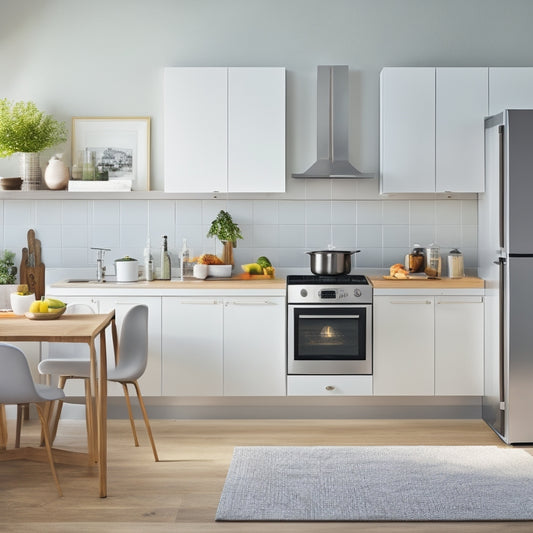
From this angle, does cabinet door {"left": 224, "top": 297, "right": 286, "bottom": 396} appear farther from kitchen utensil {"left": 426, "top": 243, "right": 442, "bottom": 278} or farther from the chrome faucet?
kitchen utensil {"left": 426, "top": 243, "right": 442, "bottom": 278}

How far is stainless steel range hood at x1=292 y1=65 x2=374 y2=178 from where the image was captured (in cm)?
528

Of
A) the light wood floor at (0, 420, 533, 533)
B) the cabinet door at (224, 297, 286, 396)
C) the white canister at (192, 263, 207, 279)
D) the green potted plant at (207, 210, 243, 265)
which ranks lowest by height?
the light wood floor at (0, 420, 533, 533)

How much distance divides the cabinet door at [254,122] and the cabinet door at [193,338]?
0.90m

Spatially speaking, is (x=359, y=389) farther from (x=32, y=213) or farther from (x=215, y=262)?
(x=32, y=213)

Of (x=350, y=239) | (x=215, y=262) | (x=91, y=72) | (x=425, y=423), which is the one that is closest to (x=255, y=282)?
(x=215, y=262)

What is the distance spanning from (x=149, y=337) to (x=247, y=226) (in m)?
1.15

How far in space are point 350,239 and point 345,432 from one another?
1480 millimetres

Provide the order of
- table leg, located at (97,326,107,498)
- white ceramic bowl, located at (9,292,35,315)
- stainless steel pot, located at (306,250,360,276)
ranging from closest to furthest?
table leg, located at (97,326,107,498) → white ceramic bowl, located at (9,292,35,315) → stainless steel pot, located at (306,250,360,276)

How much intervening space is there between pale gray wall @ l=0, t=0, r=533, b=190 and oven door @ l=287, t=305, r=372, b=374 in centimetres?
138

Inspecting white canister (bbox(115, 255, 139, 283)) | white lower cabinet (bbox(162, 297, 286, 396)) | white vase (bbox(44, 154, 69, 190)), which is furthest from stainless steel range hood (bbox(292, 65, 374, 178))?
white vase (bbox(44, 154, 69, 190))

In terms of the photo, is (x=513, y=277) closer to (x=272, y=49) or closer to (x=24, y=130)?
(x=272, y=49)

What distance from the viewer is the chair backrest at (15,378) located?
338 cm

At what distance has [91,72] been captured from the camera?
542 cm

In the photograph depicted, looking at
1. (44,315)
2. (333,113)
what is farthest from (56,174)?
(333,113)
